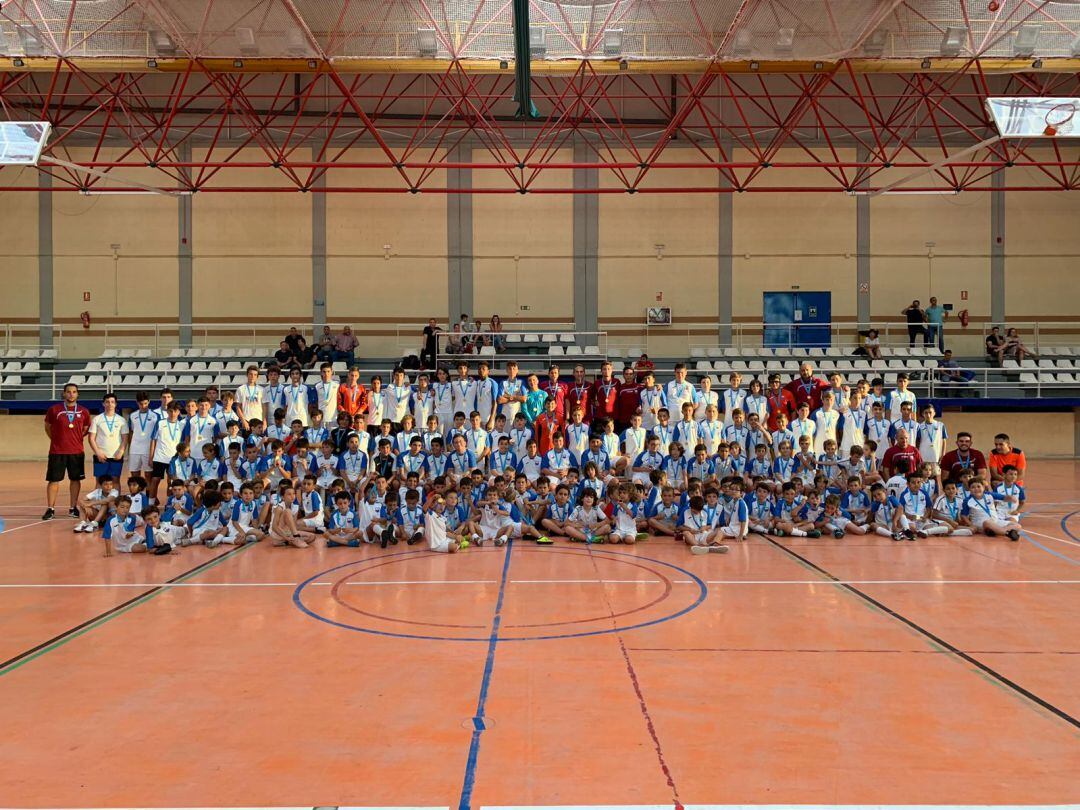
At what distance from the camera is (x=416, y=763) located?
15.0 ft

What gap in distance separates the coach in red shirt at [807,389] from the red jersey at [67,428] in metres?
11.8

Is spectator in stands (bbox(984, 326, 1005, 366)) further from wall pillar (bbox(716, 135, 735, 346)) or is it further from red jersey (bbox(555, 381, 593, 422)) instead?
red jersey (bbox(555, 381, 593, 422))

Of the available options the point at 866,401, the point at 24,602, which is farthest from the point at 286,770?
the point at 866,401

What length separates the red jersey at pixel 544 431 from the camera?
1323 centimetres

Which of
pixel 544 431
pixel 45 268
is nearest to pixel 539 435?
pixel 544 431

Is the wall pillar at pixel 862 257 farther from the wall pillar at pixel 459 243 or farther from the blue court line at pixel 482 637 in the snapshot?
the blue court line at pixel 482 637

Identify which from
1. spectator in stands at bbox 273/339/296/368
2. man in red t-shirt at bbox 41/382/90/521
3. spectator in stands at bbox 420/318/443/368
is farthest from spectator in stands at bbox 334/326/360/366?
man in red t-shirt at bbox 41/382/90/521

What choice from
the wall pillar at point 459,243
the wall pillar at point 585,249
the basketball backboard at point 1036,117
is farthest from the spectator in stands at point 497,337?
the basketball backboard at point 1036,117

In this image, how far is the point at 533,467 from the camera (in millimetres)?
12789

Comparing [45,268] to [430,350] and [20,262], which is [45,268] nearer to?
[20,262]

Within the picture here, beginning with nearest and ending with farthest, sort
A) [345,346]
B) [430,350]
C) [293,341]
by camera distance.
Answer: [430,350] → [293,341] → [345,346]

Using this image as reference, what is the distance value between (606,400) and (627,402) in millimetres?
381

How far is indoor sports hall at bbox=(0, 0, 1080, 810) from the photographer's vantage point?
16.2ft

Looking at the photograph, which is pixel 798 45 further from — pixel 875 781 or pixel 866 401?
pixel 875 781
